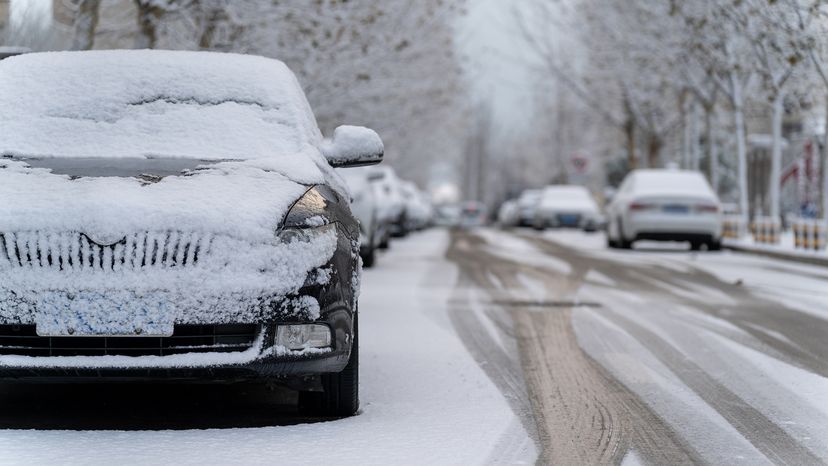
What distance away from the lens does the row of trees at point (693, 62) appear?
23375 millimetres

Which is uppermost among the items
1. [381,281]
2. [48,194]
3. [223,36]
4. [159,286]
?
[223,36]

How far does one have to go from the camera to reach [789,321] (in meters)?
10.5

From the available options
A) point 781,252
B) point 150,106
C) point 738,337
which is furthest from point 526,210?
point 150,106

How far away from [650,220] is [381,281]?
10.1 metres

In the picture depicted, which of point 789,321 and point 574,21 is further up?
point 574,21

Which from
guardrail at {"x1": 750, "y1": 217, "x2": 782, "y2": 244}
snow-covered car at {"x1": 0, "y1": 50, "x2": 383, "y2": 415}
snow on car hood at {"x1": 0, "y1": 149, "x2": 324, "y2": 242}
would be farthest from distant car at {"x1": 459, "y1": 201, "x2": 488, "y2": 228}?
snow on car hood at {"x1": 0, "y1": 149, "x2": 324, "y2": 242}

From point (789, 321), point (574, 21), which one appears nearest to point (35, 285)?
point (789, 321)

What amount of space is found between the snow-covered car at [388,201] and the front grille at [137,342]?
43.1 feet

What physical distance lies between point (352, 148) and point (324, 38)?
19.2 m

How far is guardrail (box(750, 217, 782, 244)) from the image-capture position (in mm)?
25422

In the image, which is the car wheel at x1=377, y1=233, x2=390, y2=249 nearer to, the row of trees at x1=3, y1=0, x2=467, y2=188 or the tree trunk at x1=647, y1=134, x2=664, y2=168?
the row of trees at x1=3, y1=0, x2=467, y2=188

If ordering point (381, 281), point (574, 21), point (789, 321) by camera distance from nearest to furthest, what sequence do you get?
point (789, 321) → point (381, 281) → point (574, 21)

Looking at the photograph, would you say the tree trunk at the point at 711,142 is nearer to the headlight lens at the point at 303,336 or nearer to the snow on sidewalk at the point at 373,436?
the snow on sidewalk at the point at 373,436

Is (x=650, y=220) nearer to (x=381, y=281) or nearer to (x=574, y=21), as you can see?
(x=381, y=281)
